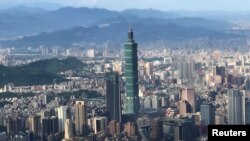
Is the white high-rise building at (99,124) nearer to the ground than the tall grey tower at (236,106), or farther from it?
nearer to the ground

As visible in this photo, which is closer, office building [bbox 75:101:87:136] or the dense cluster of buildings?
the dense cluster of buildings

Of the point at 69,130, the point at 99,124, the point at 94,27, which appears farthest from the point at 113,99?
the point at 94,27

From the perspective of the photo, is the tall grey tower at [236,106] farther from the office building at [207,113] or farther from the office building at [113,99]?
the office building at [113,99]

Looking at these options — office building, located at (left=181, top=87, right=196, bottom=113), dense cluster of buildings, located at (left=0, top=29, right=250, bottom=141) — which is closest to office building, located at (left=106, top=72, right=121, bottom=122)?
dense cluster of buildings, located at (left=0, top=29, right=250, bottom=141)

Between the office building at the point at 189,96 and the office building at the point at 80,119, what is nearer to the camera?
the office building at the point at 80,119

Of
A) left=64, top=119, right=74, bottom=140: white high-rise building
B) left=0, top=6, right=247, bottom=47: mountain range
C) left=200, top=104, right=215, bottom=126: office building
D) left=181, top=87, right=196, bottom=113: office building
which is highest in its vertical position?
left=0, top=6, right=247, bottom=47: mountain range

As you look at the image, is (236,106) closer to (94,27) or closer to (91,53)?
(91,53)

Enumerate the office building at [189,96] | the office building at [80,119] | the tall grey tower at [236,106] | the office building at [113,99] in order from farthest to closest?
the office building at [189,96], the office building at [113,99], the tall grey tower at [236,106], the office building at [80,119]

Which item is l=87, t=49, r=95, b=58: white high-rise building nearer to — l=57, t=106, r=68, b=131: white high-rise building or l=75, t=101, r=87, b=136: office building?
l=75, t=101, r=87, b=136: office building

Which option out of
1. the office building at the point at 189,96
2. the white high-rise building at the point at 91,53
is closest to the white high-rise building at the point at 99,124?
the office building at the point at 189,96

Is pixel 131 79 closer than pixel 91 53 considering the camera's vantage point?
Yes

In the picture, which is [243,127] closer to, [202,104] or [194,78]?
[202,104]

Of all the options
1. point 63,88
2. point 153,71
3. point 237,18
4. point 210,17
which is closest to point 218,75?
point 153,71
